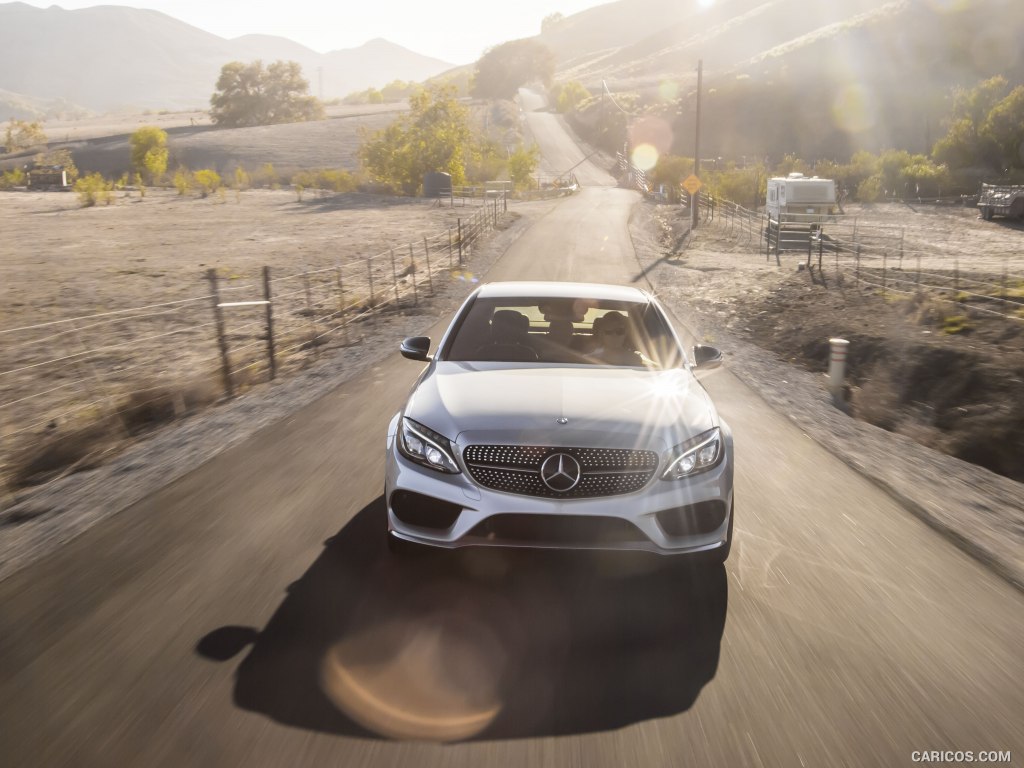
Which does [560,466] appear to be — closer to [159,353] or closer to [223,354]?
[223,354]

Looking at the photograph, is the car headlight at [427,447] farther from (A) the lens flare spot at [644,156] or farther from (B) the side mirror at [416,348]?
(A) the lens flare spot at [644,156]

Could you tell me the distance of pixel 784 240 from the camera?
3600cm

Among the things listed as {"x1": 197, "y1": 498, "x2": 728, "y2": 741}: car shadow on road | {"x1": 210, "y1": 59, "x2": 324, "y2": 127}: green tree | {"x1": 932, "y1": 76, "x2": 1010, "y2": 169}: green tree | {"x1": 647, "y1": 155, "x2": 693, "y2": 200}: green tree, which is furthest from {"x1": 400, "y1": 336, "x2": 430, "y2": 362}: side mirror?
{"x1": 210, "y1": 59, "x2": 324, "y2": 127}: green tree

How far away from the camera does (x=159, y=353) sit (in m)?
15.1

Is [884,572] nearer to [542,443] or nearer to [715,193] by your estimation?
[542,443]

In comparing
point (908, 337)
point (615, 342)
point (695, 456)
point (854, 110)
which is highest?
point (615, 342)

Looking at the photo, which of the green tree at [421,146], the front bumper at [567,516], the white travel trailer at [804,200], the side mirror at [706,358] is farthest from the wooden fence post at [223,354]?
the green tree at [421,146]

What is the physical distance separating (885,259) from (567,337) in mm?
23169

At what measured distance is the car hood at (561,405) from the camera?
14.7 ft

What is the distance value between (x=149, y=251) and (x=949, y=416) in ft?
101

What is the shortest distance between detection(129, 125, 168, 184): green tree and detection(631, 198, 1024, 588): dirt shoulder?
77707 mm

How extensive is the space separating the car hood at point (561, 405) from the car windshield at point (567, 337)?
9.0 inches

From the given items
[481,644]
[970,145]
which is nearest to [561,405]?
[481,644]

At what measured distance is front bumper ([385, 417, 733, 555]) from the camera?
4316 millimetres
